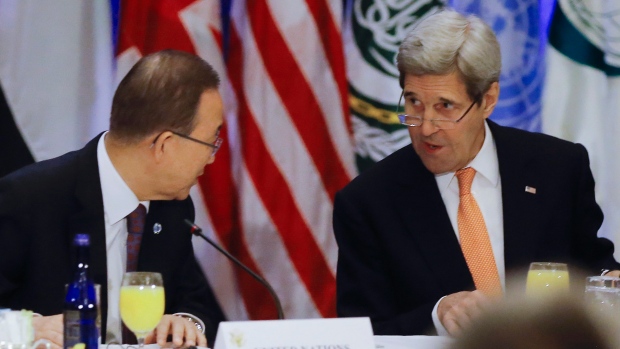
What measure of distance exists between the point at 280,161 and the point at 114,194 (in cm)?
121

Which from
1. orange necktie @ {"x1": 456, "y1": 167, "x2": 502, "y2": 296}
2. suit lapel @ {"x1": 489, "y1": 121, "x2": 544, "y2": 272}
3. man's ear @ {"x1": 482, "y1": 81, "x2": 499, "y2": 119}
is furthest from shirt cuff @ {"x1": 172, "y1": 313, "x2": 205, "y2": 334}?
man's ear @ {"x1": 482, "y1": 81, "x2": 499, "y2": 119}

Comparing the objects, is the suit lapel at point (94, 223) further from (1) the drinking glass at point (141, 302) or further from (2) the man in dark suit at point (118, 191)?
(1) the drinking glass at point (141, 302)

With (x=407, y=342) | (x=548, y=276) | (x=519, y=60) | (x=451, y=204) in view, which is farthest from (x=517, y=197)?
(x=519, y=60)

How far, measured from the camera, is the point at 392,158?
3.23m

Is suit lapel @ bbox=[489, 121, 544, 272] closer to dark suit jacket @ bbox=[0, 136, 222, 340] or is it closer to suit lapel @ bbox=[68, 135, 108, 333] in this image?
dark suit jacket @ bbox=[0, 136, 222, 340]

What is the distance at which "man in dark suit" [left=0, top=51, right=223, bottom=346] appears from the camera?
2.65 meters

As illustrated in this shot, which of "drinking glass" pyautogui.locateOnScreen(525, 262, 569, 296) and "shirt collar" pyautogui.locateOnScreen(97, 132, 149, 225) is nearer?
"drinking glass" pyautogui.locateOnScreen(525, 262, 569, 296)

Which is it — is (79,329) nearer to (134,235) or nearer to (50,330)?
(50,330)

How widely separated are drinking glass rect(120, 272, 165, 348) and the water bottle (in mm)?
119

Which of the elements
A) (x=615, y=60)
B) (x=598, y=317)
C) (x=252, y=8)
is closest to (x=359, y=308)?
(x=252, y=8)

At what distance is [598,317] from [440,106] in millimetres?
2293

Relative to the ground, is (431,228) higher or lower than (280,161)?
lower

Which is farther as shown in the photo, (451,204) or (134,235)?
(451,204)

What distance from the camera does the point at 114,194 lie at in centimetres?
276
